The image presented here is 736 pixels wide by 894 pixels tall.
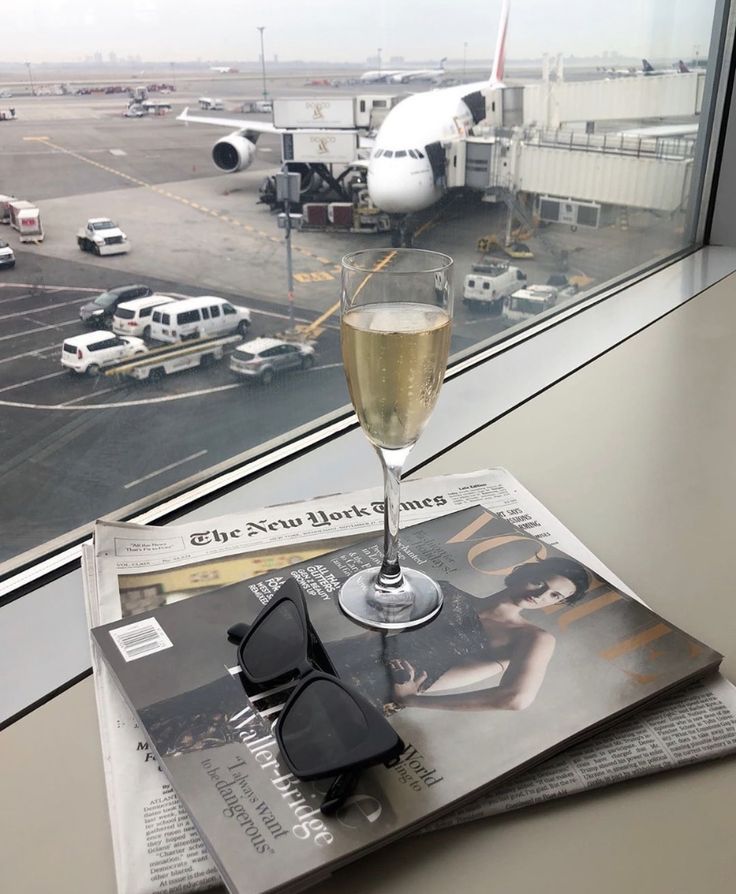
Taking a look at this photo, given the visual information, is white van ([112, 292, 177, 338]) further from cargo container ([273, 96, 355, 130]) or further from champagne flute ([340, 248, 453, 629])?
champagne flute ([340, 248, 453, 629])

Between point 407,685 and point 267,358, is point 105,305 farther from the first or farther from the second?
point 407,685

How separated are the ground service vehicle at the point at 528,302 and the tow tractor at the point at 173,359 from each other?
0.52 metres

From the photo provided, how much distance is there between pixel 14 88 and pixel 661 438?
71 centimetres

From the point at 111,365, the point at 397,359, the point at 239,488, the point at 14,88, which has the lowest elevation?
the point at 239,488

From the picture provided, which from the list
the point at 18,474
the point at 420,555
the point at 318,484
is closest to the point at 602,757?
the point at 420,555

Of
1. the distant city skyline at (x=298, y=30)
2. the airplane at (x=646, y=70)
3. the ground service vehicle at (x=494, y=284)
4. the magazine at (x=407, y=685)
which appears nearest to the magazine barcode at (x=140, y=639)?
the magazine at (x=407, y=685)

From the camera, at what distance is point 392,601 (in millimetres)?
521

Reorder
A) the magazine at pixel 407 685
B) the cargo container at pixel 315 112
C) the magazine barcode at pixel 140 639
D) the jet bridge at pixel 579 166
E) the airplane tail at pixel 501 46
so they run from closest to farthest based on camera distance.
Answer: the magazine at pixel 407 685, the magazine barcode at pixel 140 639, the cargo container at pixel 315 112, the airplane tail at pixel 501 46, the jet bridge at pixel 579 166

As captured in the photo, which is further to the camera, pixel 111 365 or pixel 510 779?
pixel 111 365

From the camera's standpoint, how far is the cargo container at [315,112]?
35.6 inches

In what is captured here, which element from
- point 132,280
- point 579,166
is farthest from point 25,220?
point 579,166

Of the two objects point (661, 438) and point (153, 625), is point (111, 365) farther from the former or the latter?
point (661, 438)

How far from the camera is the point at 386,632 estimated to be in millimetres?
498

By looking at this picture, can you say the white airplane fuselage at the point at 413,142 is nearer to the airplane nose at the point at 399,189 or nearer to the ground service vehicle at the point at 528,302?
the airplane nose at the point at 399,189
